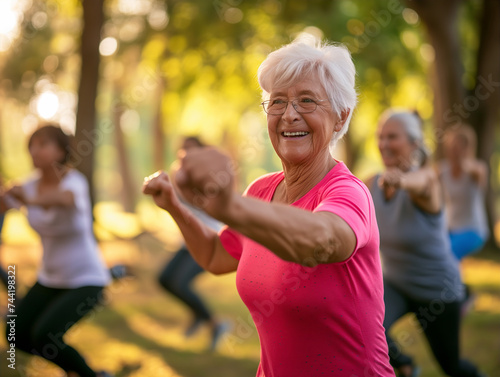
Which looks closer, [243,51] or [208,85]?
[243,51]

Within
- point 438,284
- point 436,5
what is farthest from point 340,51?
point 436,5

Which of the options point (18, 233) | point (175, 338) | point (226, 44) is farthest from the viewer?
point (18, 233)

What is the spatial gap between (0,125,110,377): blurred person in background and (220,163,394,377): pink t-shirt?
6.65ft

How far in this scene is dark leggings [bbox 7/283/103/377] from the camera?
3.67m

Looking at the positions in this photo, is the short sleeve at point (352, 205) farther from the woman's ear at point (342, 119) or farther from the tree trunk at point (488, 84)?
the tree trunk at point (488, 84)

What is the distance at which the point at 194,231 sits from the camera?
2.52 metres

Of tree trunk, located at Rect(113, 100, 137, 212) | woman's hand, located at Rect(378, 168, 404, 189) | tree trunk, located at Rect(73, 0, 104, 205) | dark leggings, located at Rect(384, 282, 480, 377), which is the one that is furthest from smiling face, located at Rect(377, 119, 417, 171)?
tree trunk, located at Rect(113, 100, 137, 212)

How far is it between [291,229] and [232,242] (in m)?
1.02

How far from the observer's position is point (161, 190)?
7.31 feet

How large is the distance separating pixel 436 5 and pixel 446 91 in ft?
5.05

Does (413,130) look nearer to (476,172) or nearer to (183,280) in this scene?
(183,280)

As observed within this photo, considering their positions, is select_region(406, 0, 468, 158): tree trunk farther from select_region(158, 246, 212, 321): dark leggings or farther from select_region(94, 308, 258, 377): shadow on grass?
select_region(94, 308, 258, 377): shadow on grass

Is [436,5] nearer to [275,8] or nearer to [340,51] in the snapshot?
[275,8]

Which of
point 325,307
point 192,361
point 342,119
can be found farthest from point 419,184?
point 192,361
